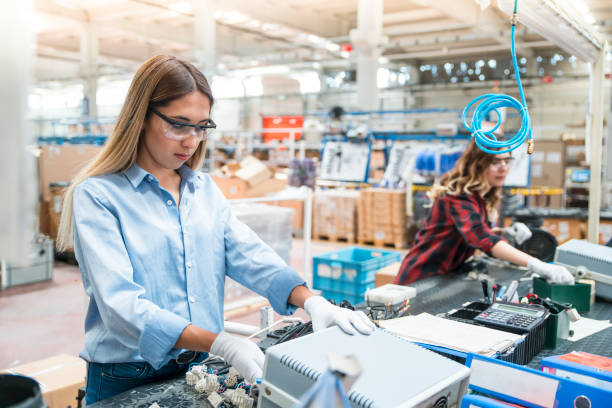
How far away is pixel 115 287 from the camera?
3.92ft

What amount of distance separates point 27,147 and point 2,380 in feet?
1.45

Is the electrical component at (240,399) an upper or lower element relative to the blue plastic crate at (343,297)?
upper

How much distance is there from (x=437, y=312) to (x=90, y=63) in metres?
13.0

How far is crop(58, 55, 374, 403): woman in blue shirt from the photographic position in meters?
1.20

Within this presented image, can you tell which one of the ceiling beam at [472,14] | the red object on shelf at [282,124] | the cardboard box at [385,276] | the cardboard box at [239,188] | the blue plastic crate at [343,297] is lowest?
the blue plastic crate at [343,297]

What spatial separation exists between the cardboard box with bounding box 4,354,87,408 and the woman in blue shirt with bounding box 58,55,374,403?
1.38 metres

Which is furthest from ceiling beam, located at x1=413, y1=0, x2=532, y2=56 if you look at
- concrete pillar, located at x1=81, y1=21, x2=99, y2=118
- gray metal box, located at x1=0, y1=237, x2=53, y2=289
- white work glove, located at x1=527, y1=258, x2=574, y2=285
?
concrete pillar, located at x1=81, y1=21, x2=99, y2=118

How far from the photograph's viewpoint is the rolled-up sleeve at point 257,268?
4.93 ft

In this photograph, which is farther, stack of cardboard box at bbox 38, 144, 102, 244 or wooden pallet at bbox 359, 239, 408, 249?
wooden pallet at bbox 359, 239, 408, 249

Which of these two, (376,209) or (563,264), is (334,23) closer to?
(376,209)

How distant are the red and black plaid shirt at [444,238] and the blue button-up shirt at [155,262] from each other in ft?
4.53

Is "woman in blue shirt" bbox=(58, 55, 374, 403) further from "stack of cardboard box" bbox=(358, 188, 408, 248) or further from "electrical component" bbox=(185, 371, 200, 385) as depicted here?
"stack of cardboard box" bbox=(358, 188, 408, 248)

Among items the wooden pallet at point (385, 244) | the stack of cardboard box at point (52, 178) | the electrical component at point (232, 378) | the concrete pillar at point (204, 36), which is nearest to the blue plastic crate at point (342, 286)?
the electrical component at point (232, 378)

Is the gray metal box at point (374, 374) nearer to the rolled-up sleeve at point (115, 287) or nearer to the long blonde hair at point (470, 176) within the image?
the rolled-up sleeve at point (115, 287)
